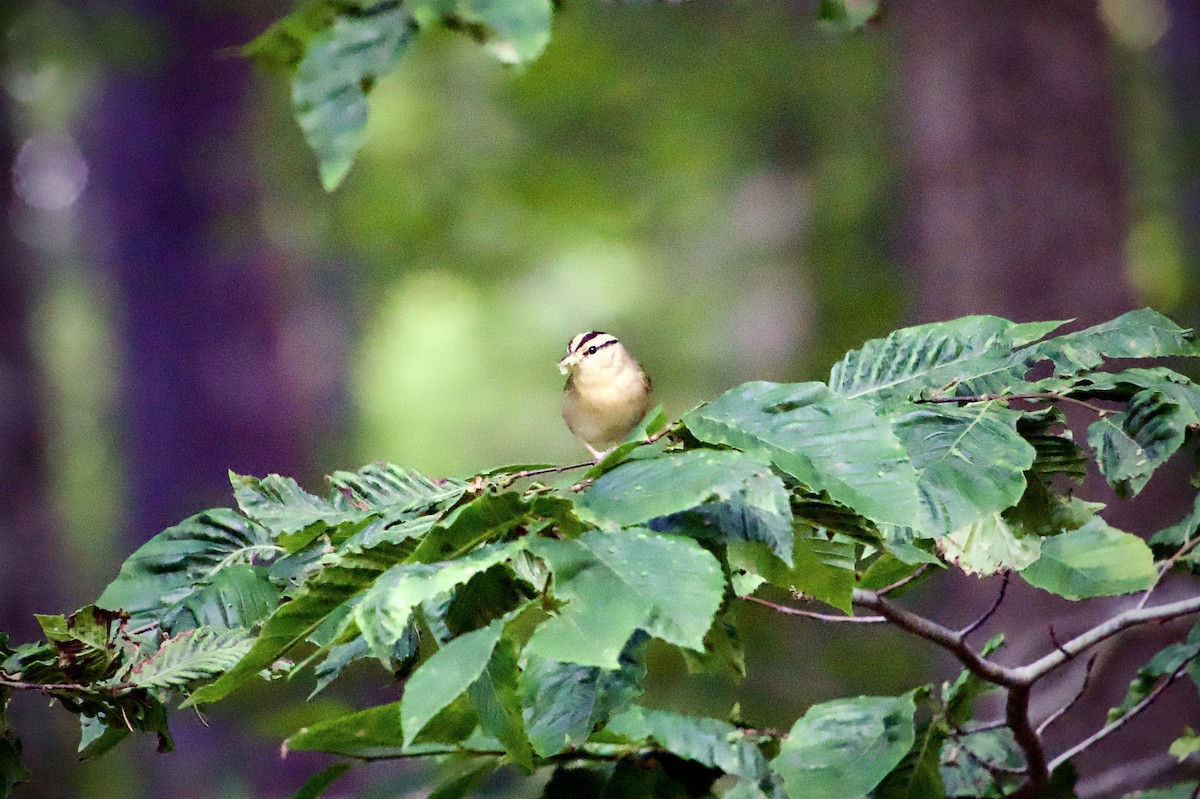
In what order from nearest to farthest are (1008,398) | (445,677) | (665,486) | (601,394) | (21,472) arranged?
(445,677), (665,486), (1008,398), (601,394), (21,472)

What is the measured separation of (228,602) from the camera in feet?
4.13

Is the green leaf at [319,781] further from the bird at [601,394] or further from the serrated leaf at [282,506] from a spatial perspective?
the bird at [601,394]

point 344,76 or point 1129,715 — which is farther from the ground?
point 344,76

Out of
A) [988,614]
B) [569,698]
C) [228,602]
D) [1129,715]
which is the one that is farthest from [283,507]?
[1129,715]

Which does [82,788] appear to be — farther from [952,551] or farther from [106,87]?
[952,551]

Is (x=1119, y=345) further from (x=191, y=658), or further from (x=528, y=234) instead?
(x=528, y=234)

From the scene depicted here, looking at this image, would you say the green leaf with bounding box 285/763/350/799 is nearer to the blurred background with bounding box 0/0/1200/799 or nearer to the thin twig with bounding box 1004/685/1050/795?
the thin twig with bounding box 1004/685/1050/795

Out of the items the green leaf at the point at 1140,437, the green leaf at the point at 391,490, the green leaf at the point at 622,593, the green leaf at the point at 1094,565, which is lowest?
the green leaf at the point at 1094,565

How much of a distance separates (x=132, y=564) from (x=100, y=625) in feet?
0.38

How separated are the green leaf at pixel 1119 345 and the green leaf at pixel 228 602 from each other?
90 cm

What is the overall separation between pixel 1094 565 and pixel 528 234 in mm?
7350

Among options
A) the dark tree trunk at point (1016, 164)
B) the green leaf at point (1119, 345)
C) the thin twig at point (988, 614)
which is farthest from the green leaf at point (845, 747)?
the dark tree trunk at point (1016, 164)

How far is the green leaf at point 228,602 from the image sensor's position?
125 centimetres

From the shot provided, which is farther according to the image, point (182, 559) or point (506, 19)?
point (506, 19)
